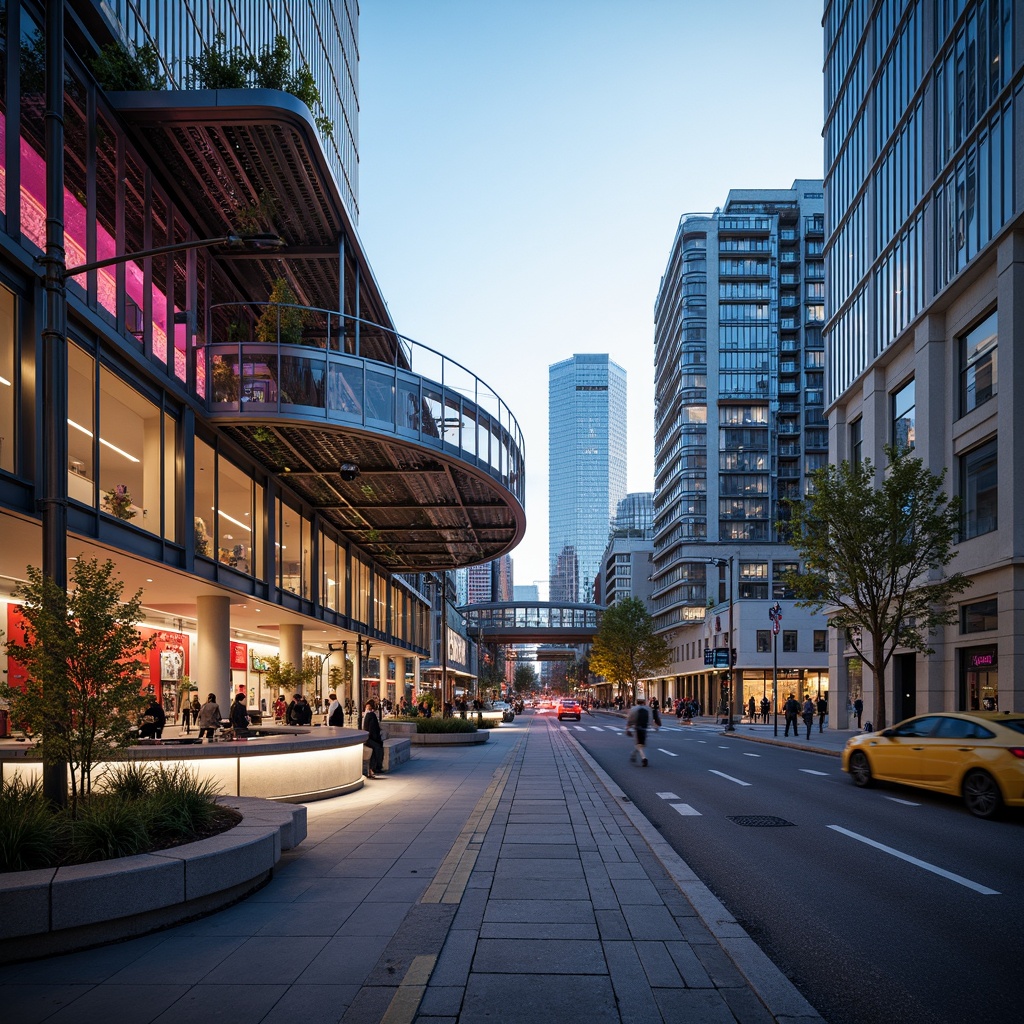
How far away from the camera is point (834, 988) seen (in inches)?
240

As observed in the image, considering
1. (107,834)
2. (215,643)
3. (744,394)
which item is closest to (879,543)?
(215,643)

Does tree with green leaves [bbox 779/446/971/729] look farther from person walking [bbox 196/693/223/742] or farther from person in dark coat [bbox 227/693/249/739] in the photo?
person walking [bbox 196/693/223/742]

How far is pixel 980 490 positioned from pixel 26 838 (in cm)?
3122

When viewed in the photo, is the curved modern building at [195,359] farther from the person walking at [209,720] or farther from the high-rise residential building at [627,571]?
the high-rise residential building at [627,571]

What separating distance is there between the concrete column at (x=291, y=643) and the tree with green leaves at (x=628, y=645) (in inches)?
2378

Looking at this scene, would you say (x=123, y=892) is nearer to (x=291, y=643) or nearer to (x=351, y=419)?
(x=351, y=419)

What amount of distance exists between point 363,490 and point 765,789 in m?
16.1

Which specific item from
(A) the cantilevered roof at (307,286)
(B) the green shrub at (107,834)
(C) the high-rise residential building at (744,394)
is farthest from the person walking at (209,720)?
(C) the high-rise residential building at (744,394)

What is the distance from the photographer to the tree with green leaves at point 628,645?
305 feet

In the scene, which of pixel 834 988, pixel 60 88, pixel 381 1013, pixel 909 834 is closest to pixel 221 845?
pixel 381 1013

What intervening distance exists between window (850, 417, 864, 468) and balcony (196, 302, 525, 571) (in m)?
19.7

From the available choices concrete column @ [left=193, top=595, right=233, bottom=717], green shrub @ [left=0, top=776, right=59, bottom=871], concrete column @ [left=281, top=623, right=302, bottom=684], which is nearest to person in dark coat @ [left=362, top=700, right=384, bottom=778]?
concrete column @ [left=193, top=595, right=233, bottom=717]

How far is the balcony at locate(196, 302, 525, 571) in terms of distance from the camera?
22328 mm

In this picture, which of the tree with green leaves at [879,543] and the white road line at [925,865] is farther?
the tree with green leaves at [879,543]
